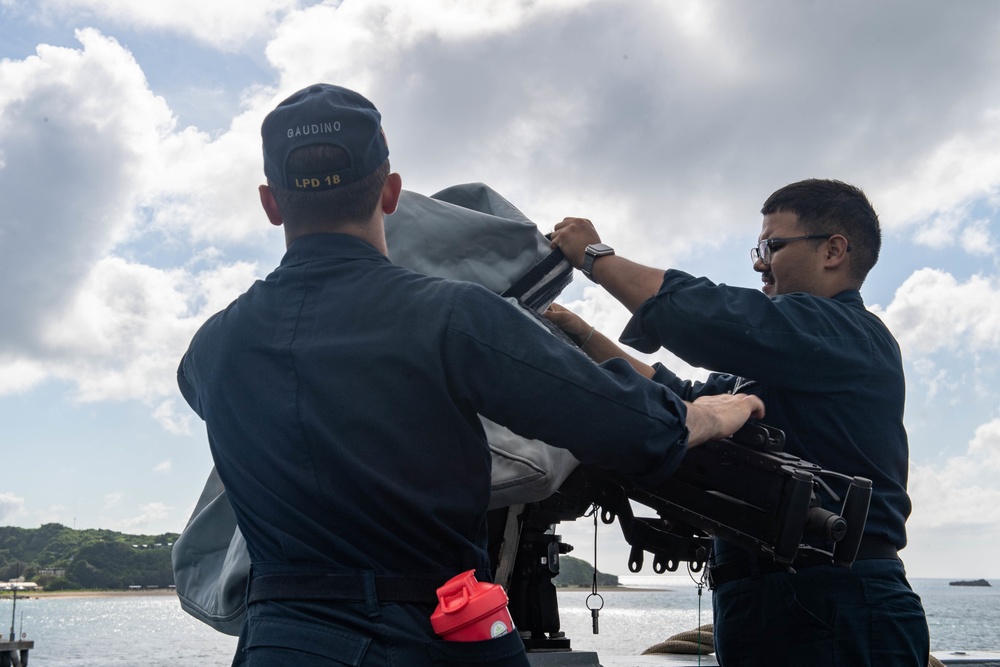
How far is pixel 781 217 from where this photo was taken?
3.56 m

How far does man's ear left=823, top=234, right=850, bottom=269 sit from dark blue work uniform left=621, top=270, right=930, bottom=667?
26 cm

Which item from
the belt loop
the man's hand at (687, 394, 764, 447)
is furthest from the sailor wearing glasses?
the belt loop

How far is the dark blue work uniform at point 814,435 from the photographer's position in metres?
3.01

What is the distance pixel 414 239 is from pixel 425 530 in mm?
1283

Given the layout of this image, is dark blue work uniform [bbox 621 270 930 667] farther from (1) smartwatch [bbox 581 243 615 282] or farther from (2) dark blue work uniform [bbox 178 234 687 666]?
(2) dark blue work uniform [bbox 178 234 687 666]

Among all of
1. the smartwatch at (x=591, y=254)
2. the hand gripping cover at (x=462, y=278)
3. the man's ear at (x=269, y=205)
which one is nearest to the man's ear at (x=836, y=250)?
the smartwatch at (x=591, y=254)

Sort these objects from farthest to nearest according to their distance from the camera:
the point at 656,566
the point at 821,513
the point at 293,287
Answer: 1. the point at 656,566
2. the point at 821,513
3. the point at 293,287

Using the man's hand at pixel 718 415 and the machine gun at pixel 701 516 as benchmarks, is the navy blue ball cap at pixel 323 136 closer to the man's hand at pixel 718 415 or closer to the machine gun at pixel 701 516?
the man's hand at pixel 718 415

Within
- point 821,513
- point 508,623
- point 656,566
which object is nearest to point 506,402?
point 508,623

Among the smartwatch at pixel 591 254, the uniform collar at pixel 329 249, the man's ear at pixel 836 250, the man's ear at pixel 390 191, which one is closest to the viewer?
the uniform collar at pixel 329 249

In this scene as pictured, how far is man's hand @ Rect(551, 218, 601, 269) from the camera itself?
3398 millimetres

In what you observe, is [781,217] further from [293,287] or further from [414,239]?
[293,287]

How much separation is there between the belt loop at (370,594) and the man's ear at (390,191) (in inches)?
37.7

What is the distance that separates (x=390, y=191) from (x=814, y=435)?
5.51 ft
